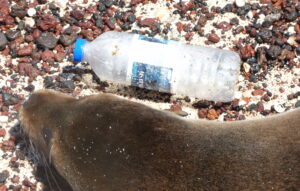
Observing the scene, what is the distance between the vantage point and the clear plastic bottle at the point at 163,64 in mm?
4824

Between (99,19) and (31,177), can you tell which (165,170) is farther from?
(99,19)

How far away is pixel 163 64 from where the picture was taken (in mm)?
4836

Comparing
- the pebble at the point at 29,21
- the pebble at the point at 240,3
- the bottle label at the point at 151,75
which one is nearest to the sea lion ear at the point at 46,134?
the bottle label at the point at 151,75

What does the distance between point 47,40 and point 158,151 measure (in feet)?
6.98

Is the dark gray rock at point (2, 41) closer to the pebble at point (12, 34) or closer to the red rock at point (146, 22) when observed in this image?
the pebble at point (12, 34)

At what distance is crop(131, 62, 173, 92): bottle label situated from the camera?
15.8 feet

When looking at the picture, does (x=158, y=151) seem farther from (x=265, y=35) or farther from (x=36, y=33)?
(x=36, y=33)

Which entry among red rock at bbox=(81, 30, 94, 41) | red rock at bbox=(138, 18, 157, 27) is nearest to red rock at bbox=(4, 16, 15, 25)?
red rock at bbox=(81, 30, 94, 41)

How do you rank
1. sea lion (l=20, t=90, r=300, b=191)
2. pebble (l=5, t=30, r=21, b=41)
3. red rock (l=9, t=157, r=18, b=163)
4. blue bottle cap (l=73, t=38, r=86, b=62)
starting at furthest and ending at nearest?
pebble (l=5, t=30, r=21, b=41) < red rock (l=9, t=157, r=18, b=163) < blue bottle cap (l=73, t=38, r=86, b=62) < sea lion (l=20, t=90, r=300, b=191)

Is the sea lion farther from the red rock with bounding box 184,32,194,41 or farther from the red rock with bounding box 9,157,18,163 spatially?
the red rock with bounding box 184,32,194,41

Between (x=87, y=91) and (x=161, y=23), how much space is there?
3.14 feet

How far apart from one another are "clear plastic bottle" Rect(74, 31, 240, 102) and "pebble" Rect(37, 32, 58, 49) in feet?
1.67

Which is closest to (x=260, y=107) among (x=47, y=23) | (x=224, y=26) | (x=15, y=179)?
(x=224, y=26)

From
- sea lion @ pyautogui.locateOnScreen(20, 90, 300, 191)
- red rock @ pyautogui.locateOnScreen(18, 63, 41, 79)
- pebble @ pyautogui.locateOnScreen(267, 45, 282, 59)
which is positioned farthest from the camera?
red rock @ pyautogui.locateOnScreen(18, 63, 41, 79)
